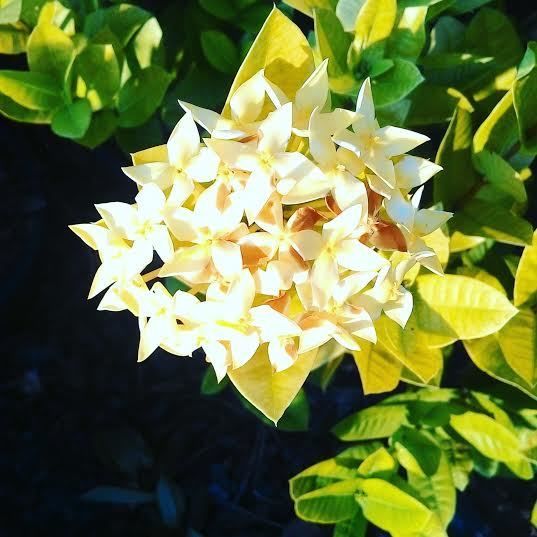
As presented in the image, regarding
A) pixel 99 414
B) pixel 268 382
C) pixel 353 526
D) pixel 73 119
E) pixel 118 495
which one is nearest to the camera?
pixel 268 382

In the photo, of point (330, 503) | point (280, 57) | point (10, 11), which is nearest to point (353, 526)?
point (330, 503)

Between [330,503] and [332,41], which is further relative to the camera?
[330,503]

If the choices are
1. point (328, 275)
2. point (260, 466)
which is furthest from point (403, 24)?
point (260, 466)

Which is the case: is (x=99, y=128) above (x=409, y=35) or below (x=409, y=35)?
below

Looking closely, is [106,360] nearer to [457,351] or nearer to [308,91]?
[457,351]

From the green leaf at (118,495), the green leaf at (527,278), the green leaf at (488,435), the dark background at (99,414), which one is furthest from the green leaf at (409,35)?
the green leaf at (118,495)

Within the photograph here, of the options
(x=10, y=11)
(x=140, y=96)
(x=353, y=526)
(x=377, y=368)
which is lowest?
(x=353, y=526)

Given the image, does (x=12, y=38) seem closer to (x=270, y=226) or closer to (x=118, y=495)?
(x=270, y=226)
